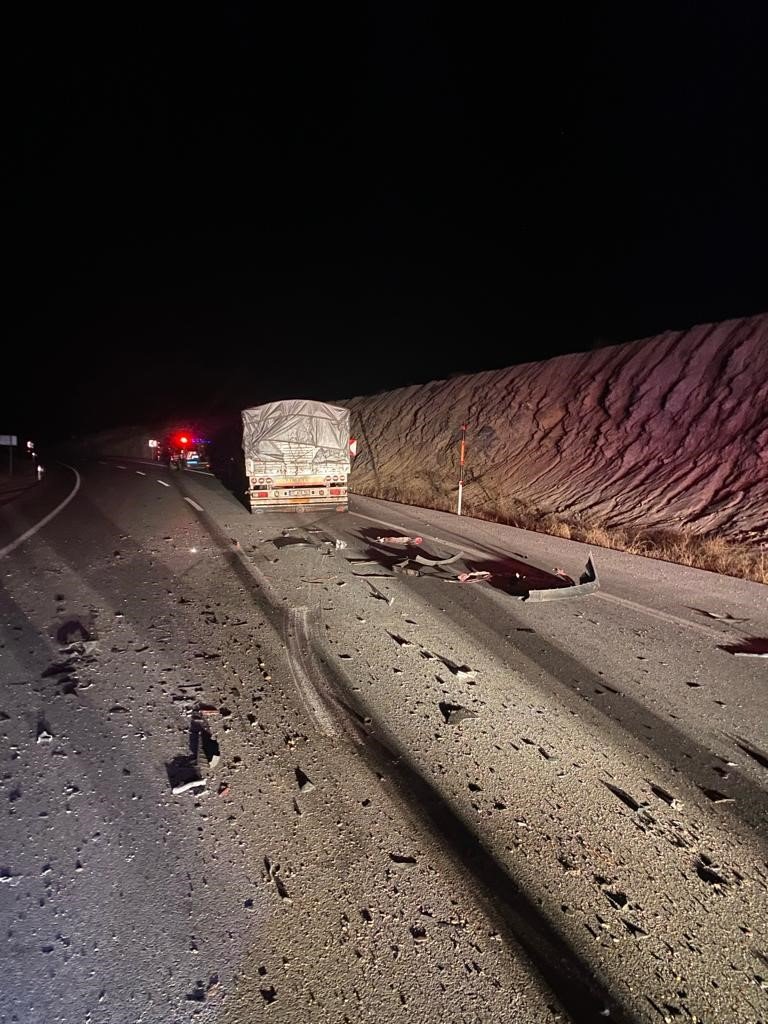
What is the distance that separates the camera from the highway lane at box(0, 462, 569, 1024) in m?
1.92

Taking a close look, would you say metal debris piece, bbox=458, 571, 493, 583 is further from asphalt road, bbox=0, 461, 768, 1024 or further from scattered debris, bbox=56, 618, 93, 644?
scattered debris, bbox=56, 618, 93, 644

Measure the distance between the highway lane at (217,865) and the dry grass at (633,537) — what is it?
7.59m

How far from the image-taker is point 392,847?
260 cm

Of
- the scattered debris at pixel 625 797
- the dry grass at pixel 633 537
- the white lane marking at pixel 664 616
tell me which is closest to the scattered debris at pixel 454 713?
the scattered debris at pixel 625 797

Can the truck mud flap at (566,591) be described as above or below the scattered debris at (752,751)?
above

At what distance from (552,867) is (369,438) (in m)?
27.5

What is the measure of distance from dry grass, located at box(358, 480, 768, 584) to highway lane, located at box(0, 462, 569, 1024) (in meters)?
7.59

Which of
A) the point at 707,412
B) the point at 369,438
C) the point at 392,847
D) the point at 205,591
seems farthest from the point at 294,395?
the point at 392,847

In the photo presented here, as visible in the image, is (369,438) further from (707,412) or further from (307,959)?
(307,959)

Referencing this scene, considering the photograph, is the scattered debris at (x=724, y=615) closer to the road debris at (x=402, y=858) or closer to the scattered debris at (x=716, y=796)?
the scattered debris at (x=716, y=796)

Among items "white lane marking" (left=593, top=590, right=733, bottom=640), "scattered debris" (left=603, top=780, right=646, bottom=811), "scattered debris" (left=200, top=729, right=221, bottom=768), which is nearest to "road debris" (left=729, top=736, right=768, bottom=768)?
"scattered debris" (left=603, top=780, right=646, bottom=811)

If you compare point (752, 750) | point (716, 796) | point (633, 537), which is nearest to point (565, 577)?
point (752, 750)

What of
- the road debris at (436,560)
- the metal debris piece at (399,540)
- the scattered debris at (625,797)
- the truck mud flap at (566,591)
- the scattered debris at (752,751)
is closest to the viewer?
the scattered debris at (625,797)

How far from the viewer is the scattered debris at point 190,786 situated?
2973 mm
